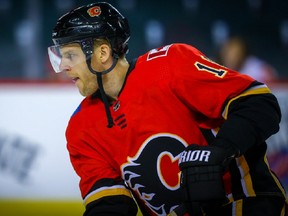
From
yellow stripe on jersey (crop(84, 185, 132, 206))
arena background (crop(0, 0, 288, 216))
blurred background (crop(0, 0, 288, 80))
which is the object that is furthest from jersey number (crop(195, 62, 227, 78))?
blurred background (crop(0, 0, 288, 80))

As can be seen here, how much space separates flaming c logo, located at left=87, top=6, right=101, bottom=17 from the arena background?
1480 mm

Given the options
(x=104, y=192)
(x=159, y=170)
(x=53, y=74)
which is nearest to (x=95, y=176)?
(x=104, y=192)

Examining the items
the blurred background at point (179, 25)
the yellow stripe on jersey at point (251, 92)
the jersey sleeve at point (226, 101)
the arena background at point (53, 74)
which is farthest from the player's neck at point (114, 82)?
the blurred background at point (179, 25)

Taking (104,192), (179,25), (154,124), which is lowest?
(179,25)

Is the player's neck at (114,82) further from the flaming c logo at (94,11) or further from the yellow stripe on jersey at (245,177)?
the yellow stripe on jersey at (245,177)

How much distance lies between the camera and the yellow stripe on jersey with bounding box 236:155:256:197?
175cm

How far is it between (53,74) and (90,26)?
2.94m

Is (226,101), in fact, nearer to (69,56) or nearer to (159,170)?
(159,170)

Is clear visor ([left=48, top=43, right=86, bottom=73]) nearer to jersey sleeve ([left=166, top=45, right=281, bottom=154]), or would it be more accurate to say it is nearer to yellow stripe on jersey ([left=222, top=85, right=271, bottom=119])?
jersey sleeve ([left=166, top=45, right=281, bottom=154])

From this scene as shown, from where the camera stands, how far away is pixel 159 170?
5.98 ft

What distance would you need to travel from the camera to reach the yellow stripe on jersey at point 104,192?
1.89 meters

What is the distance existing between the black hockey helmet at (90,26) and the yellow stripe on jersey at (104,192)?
0.42 meters

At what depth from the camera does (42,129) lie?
3.37m

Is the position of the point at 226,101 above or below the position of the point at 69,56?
below
